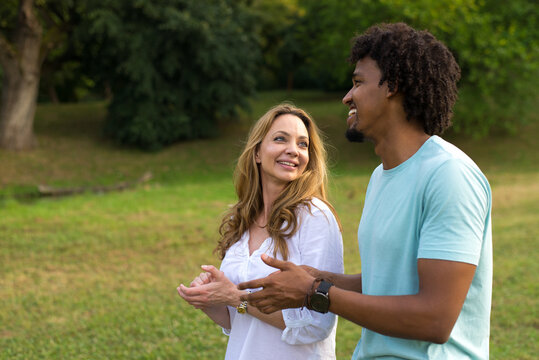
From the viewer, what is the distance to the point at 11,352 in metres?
5.46

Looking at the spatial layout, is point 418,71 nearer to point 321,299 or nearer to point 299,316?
point 321,299

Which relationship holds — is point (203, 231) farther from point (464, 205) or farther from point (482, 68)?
point (482, 68)

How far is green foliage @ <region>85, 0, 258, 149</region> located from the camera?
21.8m

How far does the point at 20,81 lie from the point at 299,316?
21.9 m

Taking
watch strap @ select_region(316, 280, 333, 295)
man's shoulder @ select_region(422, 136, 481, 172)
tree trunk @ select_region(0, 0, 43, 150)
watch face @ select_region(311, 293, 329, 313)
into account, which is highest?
man's shoulder @ select_region(422, 136, 481, 172)

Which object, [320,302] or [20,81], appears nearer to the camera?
[320,302]

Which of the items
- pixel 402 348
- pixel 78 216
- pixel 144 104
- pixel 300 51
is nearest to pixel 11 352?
pixel 402 348

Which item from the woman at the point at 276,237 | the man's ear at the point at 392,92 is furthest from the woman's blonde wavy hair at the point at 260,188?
the man's ear at the point at 392,92

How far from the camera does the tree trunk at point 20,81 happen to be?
20.9 metres

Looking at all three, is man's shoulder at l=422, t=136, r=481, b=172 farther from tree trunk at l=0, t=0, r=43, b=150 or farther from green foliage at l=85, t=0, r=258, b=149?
tree trunk at l=0, t=0, r=43, b=150

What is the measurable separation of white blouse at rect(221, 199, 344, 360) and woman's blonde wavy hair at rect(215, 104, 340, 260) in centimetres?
9

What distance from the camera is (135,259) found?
350 inches

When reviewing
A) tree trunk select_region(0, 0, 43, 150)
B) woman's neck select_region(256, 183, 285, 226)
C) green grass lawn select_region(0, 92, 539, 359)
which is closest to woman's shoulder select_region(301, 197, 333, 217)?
woman's neck select_region(256, 183, 285, 226)

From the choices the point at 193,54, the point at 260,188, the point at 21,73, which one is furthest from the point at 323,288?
the point at 193,54
